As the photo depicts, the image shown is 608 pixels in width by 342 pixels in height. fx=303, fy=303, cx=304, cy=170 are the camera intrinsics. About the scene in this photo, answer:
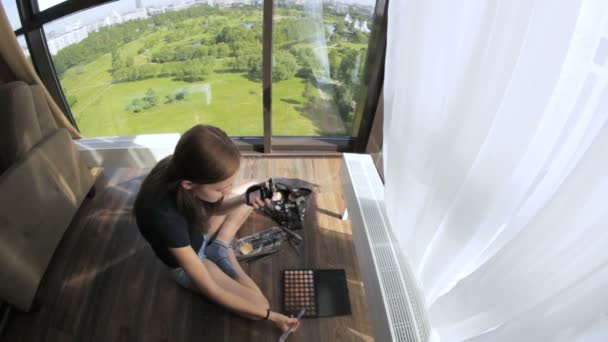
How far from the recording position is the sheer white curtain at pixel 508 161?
1.68 ft

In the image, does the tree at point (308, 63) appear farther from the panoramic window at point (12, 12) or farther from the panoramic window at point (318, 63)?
the panoramic window at point (12, 12)

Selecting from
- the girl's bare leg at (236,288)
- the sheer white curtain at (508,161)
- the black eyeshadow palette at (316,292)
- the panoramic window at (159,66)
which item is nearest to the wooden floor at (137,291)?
the black eyeshadow palette at (316,292)

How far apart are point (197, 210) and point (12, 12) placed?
1.69 m

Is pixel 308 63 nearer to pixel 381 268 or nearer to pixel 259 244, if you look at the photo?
pixel 259 244

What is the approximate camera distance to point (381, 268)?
46.1 inches

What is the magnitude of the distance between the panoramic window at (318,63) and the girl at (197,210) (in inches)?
43.3

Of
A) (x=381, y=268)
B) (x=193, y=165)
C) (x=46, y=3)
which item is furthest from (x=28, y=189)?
(x=381, y=268)

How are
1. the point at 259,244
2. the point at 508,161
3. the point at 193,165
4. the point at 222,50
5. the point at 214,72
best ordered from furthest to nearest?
the point at 214,72, the point at 222,50, the point at 259,244, the point at 193,165, the point at 508,161

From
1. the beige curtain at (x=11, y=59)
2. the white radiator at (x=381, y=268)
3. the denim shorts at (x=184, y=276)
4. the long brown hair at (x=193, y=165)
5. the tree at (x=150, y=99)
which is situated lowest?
the denim shorts at (x=184, y=276)

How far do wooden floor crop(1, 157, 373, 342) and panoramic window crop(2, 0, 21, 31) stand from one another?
42.0 inches

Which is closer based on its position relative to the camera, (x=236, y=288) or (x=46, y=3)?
(x=236, y=288)

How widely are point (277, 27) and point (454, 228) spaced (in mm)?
1571

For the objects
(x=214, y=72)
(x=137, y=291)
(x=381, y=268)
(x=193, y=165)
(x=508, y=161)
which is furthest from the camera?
(x=214, y=72)

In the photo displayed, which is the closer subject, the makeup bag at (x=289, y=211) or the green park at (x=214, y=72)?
the makeup bag at (x=289, y=211)
